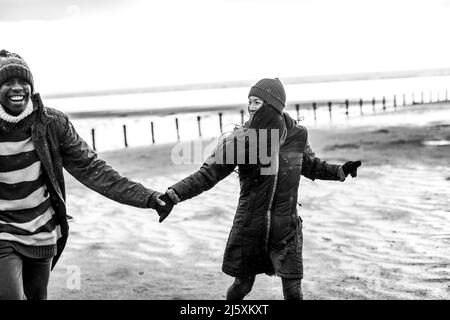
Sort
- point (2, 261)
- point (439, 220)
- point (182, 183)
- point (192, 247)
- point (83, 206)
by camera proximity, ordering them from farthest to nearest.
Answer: point (83, 206)
point (439, 220)
point (192, 247)
point (182, 183)
point (2, 261)

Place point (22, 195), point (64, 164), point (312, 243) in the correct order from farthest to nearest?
1. point (312, 243)
2. point (64, 164)
3. point (22, 195)

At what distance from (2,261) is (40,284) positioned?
482 mm

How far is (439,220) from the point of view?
9727 mm

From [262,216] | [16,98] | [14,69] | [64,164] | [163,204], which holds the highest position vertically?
[14,69]

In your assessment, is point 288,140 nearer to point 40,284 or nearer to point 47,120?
point 47,120

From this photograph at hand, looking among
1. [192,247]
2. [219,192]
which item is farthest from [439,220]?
[219,192]

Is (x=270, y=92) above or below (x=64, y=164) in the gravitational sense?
above

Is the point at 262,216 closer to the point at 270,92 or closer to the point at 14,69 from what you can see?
the point at 270,92

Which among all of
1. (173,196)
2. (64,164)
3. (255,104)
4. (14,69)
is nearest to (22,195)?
(64,164)

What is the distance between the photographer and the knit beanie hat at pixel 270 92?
468 centimetres

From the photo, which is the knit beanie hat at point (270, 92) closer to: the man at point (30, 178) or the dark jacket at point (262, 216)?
the dark jacket at point (262, 216)

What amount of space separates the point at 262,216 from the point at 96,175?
53.7 inches

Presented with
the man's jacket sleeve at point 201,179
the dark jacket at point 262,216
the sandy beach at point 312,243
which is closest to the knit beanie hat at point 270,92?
the dark jacket at point 262,216

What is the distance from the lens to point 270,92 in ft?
15.4
